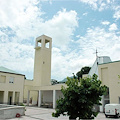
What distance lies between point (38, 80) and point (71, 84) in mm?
28689

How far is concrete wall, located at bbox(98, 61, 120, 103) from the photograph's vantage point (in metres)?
20.0

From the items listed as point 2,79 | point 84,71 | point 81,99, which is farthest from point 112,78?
point 84,71

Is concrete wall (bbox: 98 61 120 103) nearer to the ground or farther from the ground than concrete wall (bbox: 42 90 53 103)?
farther from the ground

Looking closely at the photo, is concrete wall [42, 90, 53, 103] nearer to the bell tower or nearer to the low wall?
the bell tower

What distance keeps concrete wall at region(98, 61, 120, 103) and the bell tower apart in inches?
653

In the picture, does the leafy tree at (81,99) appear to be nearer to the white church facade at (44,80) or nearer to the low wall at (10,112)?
the low wall at (10,112)

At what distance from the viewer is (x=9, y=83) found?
2662 cm

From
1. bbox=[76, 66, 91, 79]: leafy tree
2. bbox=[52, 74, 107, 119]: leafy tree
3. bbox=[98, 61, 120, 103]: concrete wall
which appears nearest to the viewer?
bbox=[52, 74, 107, 119]: leafy tree

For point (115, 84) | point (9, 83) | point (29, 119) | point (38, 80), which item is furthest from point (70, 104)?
point (38, 80)

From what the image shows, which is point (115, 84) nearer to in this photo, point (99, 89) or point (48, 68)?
point (99, 89)

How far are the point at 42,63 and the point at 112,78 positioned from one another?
61.3 ft

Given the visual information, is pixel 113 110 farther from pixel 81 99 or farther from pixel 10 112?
pixel 81 99

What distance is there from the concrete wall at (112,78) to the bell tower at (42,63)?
16588mm

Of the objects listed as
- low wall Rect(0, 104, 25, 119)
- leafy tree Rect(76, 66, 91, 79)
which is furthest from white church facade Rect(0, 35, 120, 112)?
leafy tree Rect(76, 66, 91, 79)
